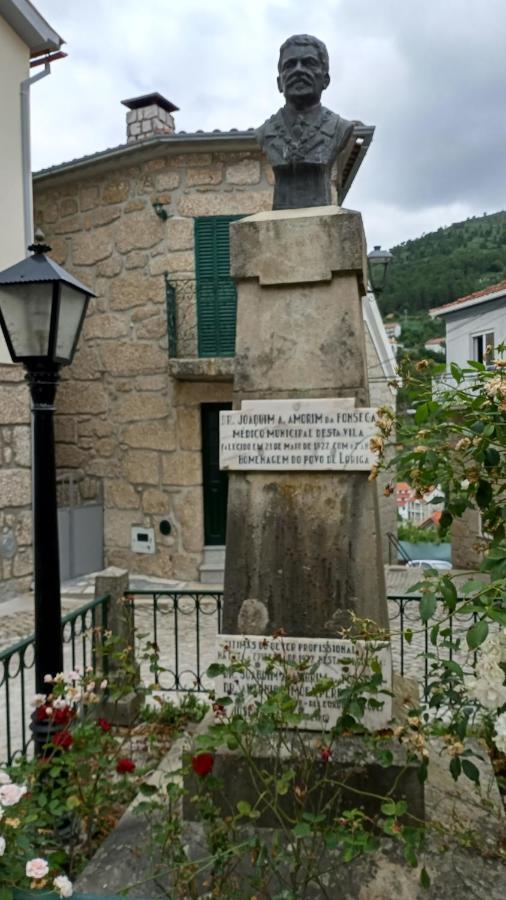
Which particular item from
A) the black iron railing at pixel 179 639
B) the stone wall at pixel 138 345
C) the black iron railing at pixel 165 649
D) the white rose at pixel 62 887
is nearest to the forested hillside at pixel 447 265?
the stone wall at pixel 138 345

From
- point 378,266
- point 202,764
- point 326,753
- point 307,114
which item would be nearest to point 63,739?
point 202,764

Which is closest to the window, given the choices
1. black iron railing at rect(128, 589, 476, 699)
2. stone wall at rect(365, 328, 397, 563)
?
stone wall at rect(365, 328, 397, 563)

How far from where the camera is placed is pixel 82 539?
10.0m

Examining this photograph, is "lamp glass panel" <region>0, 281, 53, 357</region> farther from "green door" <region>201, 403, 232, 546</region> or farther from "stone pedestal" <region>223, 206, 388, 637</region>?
"green door" <region>201, 403, 232, 546</region>

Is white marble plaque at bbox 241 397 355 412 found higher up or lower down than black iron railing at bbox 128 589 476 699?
higher up

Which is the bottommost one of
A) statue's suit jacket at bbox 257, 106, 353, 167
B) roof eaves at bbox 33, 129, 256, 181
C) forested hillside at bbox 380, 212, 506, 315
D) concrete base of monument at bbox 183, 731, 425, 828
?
concrete base of monument at bbox 183, 731, 425, 828

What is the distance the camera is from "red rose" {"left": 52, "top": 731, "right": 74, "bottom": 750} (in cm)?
285

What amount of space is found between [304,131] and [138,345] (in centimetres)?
706

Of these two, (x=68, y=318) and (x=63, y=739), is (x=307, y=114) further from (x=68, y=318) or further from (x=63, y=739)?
(x=63, y=739)

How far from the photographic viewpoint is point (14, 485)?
28.4 ft

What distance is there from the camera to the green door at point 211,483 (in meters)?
9.75

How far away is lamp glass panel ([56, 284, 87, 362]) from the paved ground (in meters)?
1.43

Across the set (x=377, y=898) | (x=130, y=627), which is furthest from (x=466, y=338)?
(x=377, y=898)

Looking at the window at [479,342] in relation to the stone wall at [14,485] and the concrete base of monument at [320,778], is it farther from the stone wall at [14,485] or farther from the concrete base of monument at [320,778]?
the concrete base of monument at [320,778]
